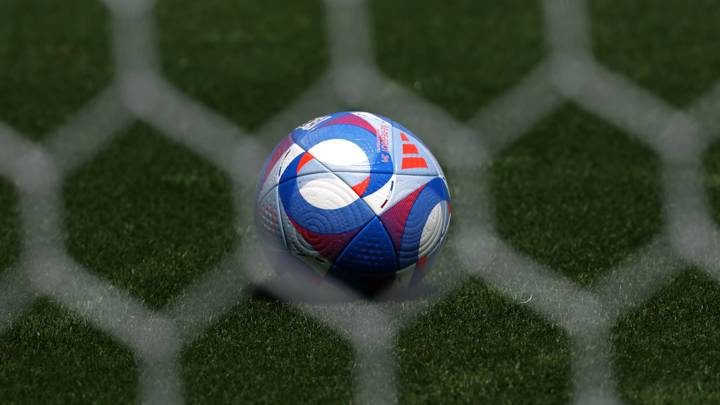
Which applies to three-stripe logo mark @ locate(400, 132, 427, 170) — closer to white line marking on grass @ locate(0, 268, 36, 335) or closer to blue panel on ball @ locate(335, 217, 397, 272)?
blue panel on ball @ locate(335, 217, 397, 272)

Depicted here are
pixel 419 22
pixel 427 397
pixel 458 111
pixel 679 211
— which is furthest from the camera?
pixel 419 22

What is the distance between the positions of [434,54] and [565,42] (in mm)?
454

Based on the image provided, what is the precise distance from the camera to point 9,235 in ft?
8.88

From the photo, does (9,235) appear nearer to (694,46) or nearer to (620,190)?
(620,190)

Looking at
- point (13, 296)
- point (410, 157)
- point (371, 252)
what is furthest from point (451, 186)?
point (13, 296)

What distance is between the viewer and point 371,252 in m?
2.25

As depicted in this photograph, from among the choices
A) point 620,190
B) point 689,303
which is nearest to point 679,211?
point 620,190

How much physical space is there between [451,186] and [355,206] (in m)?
0.84

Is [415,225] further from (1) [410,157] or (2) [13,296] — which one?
(2) [13,296]

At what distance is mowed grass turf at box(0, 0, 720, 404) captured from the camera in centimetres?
203

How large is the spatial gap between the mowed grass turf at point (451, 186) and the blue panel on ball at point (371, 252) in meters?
0.14

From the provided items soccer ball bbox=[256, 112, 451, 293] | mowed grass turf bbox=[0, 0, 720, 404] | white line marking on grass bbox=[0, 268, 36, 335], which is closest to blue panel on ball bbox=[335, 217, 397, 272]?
soccer ball bbox=[256, 112, 451, 293]

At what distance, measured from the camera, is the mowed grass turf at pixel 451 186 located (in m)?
2.03

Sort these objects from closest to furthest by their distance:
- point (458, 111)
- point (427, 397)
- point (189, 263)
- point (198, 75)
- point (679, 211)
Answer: point (427, 397)
point (189, 263)
point (679, 211)
point (458, 111)
point (198, 75)
